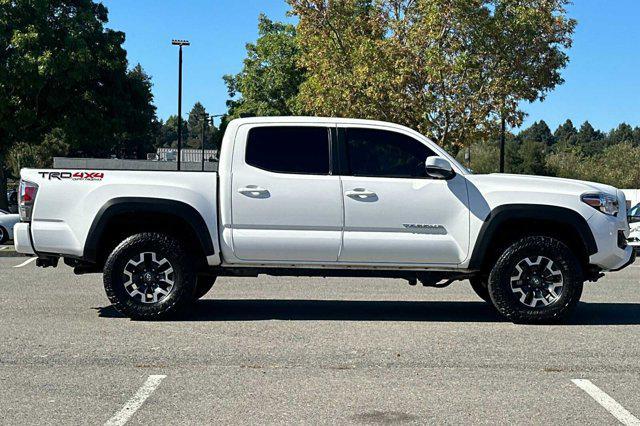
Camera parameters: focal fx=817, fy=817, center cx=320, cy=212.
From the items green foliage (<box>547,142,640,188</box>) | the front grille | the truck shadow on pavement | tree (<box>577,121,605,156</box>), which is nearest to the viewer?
the front grille

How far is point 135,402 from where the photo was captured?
541 cm

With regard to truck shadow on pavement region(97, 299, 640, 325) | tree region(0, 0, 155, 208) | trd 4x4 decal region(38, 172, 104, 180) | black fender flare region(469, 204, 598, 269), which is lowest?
truck shadow on pavement region(97, 299, 640, 325)

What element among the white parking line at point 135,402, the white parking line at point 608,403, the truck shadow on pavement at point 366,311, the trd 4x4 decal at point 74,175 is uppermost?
the trd 4x4 decal at point 74,175

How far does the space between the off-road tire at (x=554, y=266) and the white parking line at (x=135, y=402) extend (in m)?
3.76

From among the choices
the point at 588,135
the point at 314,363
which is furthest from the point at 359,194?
the point at 588,135

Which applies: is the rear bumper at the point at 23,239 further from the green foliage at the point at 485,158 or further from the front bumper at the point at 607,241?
the green foliage at the point at 485,158

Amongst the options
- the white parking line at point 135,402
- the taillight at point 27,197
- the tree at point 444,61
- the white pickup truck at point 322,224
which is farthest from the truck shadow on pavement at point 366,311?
the tree at point 444,61

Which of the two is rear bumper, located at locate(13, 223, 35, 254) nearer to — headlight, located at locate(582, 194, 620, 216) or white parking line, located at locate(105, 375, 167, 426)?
white parking line, located at locate(105, 375, 167, 426)

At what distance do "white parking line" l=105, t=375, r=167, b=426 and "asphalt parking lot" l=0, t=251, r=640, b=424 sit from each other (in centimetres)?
1

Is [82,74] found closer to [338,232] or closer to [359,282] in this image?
[359,282]

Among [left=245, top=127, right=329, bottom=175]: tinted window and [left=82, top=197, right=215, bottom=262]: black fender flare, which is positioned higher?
[left=245, top=127, right=329, bottom=175]: tinted window

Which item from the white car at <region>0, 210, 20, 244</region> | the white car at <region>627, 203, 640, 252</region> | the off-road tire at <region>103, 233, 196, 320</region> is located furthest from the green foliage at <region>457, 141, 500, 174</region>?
the off-road tire at <region>103, 233, 196, 320</region>

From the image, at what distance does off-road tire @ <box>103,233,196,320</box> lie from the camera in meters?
8.24

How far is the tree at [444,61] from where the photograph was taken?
25781mm
